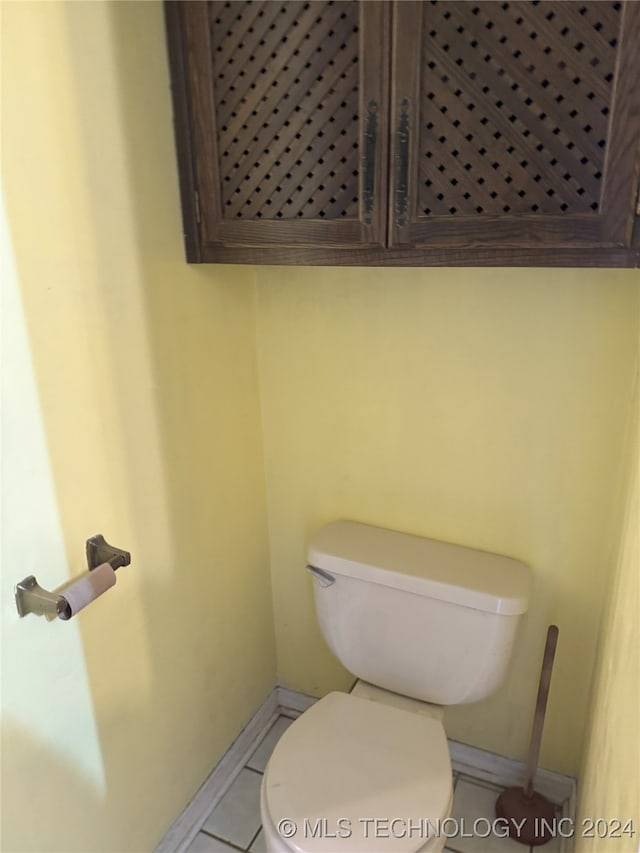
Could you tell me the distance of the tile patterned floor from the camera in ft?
4.62

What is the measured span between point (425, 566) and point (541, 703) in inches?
16.1

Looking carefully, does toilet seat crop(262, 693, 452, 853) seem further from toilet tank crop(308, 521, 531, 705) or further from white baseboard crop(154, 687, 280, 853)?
white baseboard crop(154, 687, 280, 853)

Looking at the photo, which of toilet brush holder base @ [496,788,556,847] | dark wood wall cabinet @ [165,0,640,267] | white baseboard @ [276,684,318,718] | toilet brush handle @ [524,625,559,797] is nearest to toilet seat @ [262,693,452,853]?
toilet brush handle @ [524,625,559,797]

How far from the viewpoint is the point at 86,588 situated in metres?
0.95

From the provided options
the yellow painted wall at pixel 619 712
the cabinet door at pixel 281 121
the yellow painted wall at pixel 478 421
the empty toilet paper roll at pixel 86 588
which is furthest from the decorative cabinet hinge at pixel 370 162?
the empty toilet paper roll at pixel 86 588

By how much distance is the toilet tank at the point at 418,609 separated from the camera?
126cm

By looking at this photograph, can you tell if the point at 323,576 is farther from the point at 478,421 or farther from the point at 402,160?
the point at 402,160

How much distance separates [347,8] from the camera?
924 millimetres

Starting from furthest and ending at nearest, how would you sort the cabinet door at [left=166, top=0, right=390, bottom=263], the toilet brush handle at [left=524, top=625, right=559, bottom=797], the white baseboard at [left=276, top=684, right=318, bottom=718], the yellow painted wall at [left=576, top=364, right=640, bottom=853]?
the white baseboard at [left=276, top=684, right=318, bottom=718] < the toilet brush handle at [left=524, top=625, right=559, bottom=797] < the cabinet door at [left=166, top=0, right=390, bottom=263] < the yellow painted wall at [left=576, top=364, right=640, bottom=853]

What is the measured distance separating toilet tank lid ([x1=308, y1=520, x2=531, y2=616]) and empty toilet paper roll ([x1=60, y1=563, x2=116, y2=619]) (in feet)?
1.73

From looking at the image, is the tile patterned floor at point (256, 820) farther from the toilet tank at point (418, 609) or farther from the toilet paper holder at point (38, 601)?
the toilet paper holder at point (38, 601)

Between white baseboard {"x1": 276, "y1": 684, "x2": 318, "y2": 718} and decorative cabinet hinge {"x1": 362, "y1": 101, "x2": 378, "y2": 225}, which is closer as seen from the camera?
decorative cabinet hinge {"x1": 362, "y1": 101, "x2": 378, "y2": 225}

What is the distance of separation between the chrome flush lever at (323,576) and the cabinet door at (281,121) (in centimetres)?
71

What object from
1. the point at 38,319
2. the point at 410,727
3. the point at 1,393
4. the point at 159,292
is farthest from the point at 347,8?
the point at 410,727
